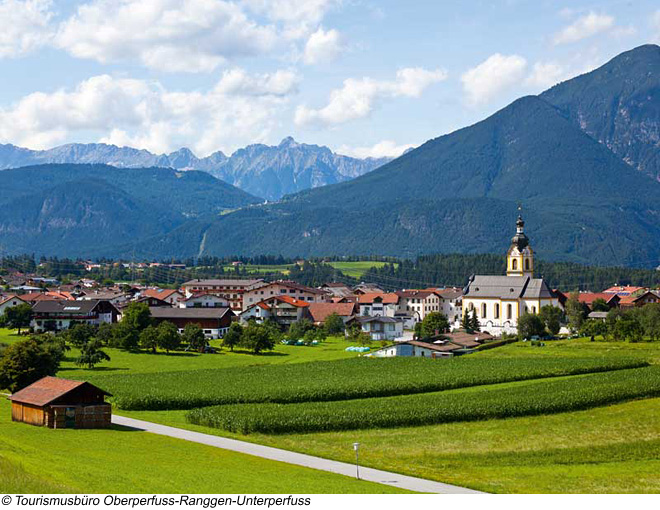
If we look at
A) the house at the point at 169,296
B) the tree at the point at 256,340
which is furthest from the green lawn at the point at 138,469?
the house at the point at 169,296

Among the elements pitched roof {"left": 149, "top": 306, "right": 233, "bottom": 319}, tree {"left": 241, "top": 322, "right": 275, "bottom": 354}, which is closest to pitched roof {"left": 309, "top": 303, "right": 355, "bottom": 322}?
pitched roof {"left": 149, "top": 306, "right": 233, "bottom": 319}

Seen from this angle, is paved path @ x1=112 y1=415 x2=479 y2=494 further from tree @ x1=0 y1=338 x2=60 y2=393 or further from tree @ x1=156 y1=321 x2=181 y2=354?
tree @ x1=156 y1=321 x2=181 y2=354

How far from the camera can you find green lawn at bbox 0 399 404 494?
32281 mm

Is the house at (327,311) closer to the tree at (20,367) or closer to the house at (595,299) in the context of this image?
the house at (595,299)

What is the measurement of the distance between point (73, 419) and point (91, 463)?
515 inches

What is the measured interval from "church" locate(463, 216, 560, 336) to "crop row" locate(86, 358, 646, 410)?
169ft

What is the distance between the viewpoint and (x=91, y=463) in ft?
124

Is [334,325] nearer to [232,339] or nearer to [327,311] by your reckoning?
[327,311]

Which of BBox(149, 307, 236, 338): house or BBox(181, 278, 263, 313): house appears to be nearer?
BBox(149, 307, 236, 338): house

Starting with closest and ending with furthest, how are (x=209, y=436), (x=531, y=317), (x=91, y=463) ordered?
(x=91, y=463) → (x=209, y=436) → (x=531, y=317)

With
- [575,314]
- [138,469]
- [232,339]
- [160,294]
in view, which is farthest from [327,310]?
[138,469]

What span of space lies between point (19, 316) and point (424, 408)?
67.7m
